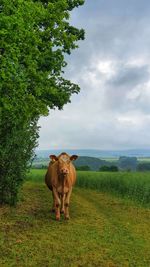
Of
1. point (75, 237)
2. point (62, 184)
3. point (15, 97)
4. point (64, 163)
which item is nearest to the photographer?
point (75, 237)

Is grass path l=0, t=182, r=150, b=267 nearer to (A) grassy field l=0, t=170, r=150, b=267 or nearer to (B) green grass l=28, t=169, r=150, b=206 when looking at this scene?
(A) grassy field l=0, t=170, r=150, b=267

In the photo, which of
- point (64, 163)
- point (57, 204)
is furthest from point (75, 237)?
point (64, 163)

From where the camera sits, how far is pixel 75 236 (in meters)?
15.5

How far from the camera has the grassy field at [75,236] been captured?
504 inches

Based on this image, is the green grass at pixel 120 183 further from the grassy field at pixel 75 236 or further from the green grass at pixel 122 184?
the grassy field at pixel 75 236

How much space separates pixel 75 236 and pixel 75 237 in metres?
0.13

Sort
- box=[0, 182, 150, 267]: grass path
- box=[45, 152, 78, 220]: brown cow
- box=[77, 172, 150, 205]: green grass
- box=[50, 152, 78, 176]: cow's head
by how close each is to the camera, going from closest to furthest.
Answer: box=[0, 182, 150, 267]: grass path, box=[50, 152, 78, 176]: cow's head, box=[45, 152, 78, 220]: brown cow, box=[77, 172, 150, 205]: green grass

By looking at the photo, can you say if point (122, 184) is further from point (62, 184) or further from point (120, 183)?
point (62, 184)

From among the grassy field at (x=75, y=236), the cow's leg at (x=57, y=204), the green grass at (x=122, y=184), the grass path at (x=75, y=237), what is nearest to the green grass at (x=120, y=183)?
the green grass at (x=122, y=184)

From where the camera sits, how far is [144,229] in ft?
59.3

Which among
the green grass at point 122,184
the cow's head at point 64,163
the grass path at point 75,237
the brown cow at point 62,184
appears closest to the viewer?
the grass path at point 75,237

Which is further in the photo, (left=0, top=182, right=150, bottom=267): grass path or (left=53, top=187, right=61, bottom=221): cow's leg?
(left=53, top=187, right=61, bottom=221): cow's leg

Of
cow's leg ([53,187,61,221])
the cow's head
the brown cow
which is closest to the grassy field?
cow's leg ([53,187,61,221])

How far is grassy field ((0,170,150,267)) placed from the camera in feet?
42.0
